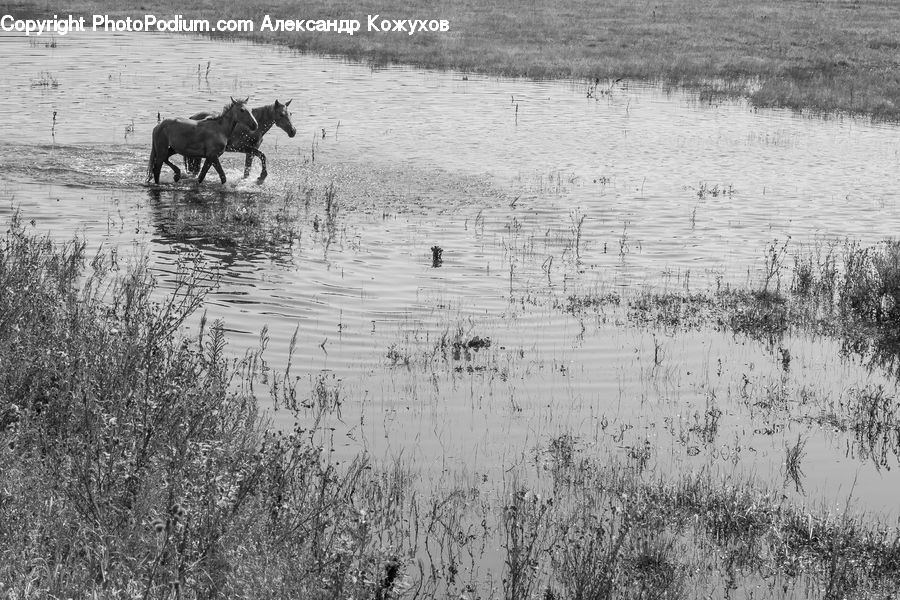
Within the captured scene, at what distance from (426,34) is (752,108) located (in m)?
20.3

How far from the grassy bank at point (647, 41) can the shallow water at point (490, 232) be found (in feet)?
15.1

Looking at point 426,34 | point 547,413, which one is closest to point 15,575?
point 547,413

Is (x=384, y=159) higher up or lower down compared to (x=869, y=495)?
higher up

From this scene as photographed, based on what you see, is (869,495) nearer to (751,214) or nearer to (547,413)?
(547,413)

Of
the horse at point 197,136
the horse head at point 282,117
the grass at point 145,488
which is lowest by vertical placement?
the grass at point 145,488

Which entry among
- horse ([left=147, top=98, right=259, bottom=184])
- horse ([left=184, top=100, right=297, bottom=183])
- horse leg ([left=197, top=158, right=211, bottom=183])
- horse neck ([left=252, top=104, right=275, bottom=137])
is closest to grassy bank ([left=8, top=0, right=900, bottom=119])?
horse ([left=184, top=100, right=297, bottom=183])

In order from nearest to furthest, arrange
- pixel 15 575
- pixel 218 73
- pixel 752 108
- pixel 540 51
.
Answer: pixel 15 575 < pixel 752 108 < pixel 218 73 < pixel 540 51

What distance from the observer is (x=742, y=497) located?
7.78m

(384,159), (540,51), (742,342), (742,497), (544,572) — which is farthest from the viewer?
(540,51)

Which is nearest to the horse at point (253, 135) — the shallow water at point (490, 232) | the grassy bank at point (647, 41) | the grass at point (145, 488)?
the shallow water at point (490, 232)

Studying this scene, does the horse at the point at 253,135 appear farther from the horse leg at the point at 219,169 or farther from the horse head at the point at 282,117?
the horse leg at the point at 219,169

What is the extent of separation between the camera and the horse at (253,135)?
1950 cm

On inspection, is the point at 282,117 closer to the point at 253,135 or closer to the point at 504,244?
the point at 253,135

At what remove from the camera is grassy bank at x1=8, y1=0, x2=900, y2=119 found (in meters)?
36.3
